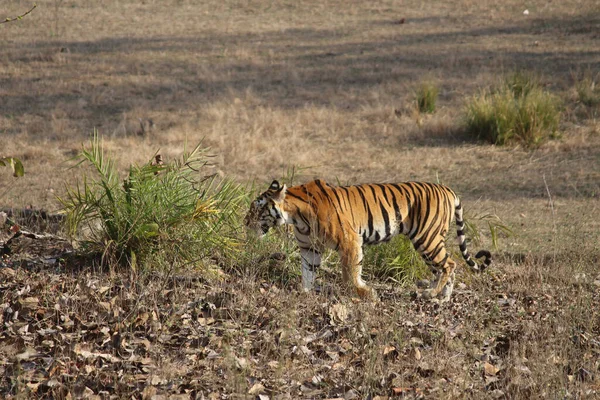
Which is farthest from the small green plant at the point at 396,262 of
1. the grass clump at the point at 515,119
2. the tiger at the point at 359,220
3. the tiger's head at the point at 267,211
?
the grass clump at the point at 515,119

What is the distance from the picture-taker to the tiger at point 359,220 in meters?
6.06

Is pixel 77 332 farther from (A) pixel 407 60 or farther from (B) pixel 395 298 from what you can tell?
(A) pixel 407 60

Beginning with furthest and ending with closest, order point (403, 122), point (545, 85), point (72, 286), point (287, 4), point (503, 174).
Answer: point (287, 4) → point (545, 85) → point (403, 122) → point (503, 174) → point (72, 286)

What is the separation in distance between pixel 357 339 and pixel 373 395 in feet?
2.00

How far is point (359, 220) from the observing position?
6301 millimetres

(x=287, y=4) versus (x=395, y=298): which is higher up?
(x=287, y=4)

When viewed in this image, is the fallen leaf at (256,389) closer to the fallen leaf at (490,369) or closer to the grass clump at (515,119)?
the fallen leaf at (490,369)

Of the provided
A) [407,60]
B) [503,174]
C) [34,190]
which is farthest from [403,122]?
[34,190]

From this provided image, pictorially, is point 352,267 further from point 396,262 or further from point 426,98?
point 426,98

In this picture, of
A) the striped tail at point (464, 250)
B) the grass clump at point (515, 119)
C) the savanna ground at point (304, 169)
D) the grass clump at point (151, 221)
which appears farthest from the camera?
the grass clump at point (515, 119)

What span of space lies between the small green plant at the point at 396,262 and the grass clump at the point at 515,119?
700 cm

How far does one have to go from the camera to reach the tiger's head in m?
6.05

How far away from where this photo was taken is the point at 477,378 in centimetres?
474

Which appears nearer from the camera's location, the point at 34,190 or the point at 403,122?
the point at 34,190
